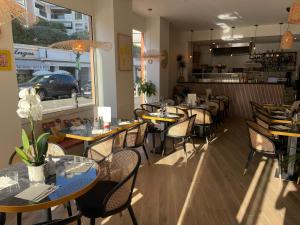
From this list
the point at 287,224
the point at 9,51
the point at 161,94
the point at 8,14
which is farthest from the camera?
the point at 161,94

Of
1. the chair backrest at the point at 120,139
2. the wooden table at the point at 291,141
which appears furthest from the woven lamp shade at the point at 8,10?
the wooden table at the point at 291,141

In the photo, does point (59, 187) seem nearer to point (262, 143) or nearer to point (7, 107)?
point (7, 107)

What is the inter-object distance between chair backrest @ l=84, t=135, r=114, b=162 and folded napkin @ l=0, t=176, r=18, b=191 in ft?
3.26

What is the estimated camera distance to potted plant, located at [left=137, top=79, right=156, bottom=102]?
7.41 meters

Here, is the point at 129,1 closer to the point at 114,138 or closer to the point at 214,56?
the point at 114,138

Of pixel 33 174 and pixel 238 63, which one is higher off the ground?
pixel 238 63

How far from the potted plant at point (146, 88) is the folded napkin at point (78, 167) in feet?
17.3

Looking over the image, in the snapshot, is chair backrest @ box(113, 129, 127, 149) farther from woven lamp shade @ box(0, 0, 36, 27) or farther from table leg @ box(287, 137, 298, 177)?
table leg @ box(287, 137, 298, 177)

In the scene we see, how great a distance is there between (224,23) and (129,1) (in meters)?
4.33

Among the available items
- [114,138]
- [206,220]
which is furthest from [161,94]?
[206,220]

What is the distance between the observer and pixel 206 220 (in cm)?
266

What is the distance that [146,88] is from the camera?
7.42 metres

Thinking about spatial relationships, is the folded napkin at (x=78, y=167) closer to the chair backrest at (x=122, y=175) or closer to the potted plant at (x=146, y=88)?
the chair backrest at (x=122, y=175)

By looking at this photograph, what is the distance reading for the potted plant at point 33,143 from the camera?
1825 millimetres
